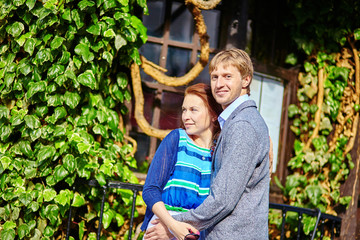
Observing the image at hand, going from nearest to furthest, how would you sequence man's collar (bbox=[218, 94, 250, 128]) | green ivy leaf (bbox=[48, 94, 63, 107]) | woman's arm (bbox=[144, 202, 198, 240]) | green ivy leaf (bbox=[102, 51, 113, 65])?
woman's arm (bbox=[144, 202, 198, 240]) → man's collar (bbox=[218, 94, 250, 128]) → green ivy leaf (bbox=[48, 94, 63, 107]) → green ivy leaf (bbox=[102, 51, 113, 65])

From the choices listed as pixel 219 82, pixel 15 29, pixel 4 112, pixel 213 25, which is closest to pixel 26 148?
pixel 4 112

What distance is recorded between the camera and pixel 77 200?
10.7 feet

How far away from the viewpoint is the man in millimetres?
1840

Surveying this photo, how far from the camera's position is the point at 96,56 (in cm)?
334

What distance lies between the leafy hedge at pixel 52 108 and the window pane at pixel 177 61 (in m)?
0.83

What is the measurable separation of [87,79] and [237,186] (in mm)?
1792

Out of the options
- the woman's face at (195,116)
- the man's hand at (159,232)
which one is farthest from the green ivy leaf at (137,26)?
the man's hand at (159,232)

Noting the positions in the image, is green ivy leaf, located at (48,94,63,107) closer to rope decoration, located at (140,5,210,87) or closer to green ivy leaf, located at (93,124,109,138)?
green ivy leaf, located at (93,124,109,138)

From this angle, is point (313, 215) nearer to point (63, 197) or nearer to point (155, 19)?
point (63, 197)

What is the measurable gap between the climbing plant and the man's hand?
2583 mm

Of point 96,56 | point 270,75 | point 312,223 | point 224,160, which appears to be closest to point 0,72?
point 96,56

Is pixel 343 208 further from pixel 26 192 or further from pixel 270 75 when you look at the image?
pixel 26 192

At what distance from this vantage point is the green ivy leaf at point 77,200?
3.25 metres

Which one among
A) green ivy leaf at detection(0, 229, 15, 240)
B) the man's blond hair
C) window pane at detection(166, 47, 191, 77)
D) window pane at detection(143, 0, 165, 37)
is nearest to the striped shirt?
the man's blond hair
